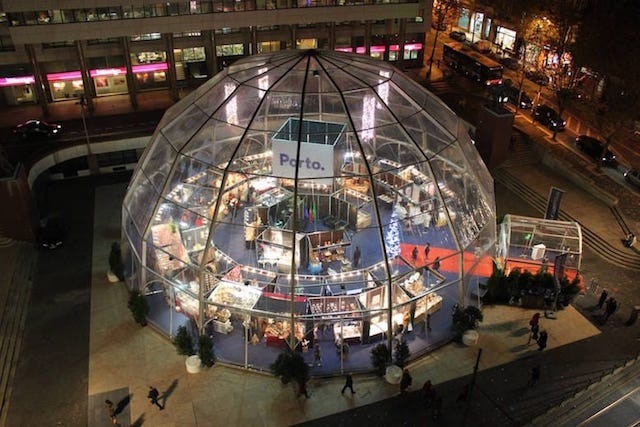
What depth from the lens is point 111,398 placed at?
23266mm

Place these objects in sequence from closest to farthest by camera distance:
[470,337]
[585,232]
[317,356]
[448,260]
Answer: [317,356]
[470,337]
[448,260]
[585,232]

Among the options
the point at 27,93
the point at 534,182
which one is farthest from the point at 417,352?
the point at 27,93

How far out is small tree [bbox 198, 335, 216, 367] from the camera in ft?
79.3

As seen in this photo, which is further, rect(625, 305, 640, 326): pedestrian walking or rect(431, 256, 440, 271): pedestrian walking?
rect(625, 305, 640, 326): pedestrian walking

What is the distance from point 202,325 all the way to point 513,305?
1596 centimetres

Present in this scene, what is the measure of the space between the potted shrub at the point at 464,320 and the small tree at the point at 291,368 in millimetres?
7594

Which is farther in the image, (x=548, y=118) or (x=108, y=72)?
(x=108, y=72)

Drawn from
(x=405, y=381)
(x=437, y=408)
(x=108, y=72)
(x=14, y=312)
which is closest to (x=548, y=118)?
(x=405, y=381)

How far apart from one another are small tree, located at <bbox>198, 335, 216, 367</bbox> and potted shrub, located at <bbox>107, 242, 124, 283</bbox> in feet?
26.2

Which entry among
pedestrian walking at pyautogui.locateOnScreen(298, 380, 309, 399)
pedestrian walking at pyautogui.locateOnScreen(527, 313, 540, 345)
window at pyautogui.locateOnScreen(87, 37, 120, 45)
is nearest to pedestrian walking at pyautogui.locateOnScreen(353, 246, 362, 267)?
pedestrian walking at pyautogui.locateOnScreen(298, 380, 309, 399)

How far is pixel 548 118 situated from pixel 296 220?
1233 inches

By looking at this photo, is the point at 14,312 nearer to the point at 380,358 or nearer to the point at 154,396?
the point at 154,396

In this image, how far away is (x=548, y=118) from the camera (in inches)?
1844

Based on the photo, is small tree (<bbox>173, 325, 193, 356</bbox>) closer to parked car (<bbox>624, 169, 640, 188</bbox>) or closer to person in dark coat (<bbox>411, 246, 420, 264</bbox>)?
person in dark coat (<bbox>411, 246, 420, 264</bbox>)
